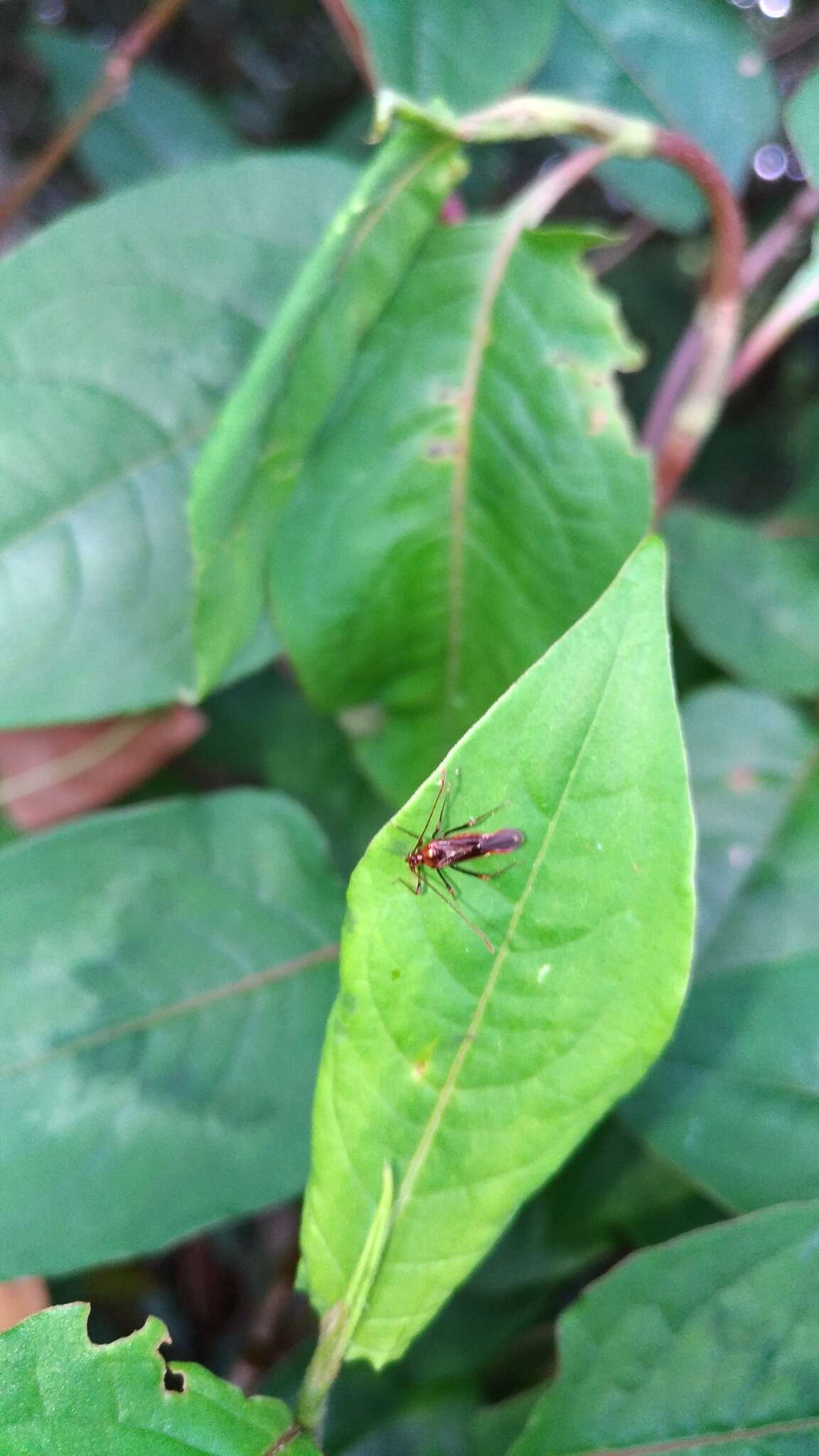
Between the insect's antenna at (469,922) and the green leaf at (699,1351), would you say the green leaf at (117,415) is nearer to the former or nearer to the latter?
the insect's antenna at (469,922)

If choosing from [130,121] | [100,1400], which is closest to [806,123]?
[100,1400]

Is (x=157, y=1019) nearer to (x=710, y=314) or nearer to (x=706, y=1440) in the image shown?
(x=706, y=1440)

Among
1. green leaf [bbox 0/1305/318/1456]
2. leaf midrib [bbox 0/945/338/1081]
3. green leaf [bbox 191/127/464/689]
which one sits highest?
green leaf [bbox 191/127/464/689]

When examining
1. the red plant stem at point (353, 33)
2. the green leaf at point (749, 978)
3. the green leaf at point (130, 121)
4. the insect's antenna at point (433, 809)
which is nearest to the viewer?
the insect's antenna at point (433, 809)

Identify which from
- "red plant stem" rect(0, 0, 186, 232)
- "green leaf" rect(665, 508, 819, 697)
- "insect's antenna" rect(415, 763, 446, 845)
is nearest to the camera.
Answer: "insect's antenna" rect(415, 763, 446, 845)

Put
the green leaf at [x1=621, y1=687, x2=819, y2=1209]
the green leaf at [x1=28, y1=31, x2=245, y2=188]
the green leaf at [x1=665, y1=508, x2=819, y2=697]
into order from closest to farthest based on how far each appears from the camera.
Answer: the green leaf at [x1=621, y1=687, x2=819, y2=1209] < the green leaf at [x1=665, y1=508, x2=819, y2=697] < the green leaf at [x1=28, y1=31, x2=245, y2=188]

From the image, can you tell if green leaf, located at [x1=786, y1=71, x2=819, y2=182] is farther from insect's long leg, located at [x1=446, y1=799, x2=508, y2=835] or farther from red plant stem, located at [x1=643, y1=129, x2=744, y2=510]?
insect's long leg, located at [x1=446, y1=799, x2=508, y2=835]

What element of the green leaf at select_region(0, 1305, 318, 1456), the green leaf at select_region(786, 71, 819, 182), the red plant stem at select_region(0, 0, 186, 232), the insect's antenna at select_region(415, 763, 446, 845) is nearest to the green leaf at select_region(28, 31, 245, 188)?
the red plant stem at select_region(0, 0, 186, 232)

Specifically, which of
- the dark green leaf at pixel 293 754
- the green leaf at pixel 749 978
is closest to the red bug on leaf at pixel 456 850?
the green leaf at pixel 749 978
